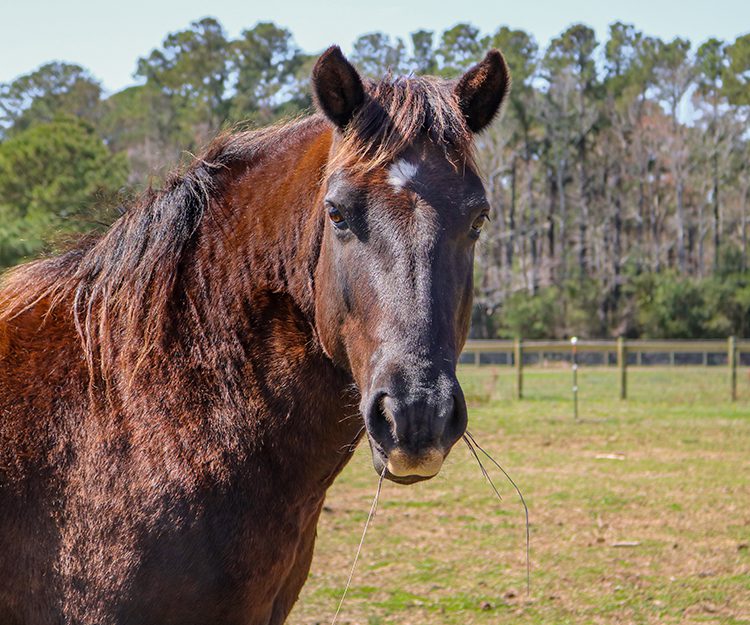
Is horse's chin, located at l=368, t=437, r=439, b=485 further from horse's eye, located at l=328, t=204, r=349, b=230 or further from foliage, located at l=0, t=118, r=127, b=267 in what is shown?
foliage, located at l=0, t=118, r=127, b=267

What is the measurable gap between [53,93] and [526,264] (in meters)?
30.6

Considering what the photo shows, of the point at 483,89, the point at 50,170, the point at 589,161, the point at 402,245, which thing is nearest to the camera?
the point at 402,245

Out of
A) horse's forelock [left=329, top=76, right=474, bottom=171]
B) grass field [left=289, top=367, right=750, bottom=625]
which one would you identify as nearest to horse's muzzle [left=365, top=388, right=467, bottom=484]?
horse's forelock [left=329, top=76, right=474, bottom=171]

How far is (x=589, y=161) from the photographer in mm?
41219

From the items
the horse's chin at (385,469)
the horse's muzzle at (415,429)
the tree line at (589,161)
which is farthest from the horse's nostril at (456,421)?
the tree line at (589,161)

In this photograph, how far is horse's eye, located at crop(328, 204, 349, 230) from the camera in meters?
2.37

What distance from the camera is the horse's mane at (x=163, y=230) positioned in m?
2.43

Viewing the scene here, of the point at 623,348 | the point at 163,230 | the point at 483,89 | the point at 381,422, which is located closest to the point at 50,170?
the point at 623,348

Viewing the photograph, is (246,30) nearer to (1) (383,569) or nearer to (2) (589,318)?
(2) (589,318)

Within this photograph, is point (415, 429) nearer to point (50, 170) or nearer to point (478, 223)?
point (478, 223)

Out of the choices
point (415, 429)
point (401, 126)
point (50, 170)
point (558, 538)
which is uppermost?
Answer: point (50, 170)

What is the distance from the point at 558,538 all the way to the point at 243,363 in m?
5.00

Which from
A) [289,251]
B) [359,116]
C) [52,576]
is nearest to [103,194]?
[289,251]

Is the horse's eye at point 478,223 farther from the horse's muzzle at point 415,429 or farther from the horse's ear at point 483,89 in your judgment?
the horse's muzzle at point 415,429
